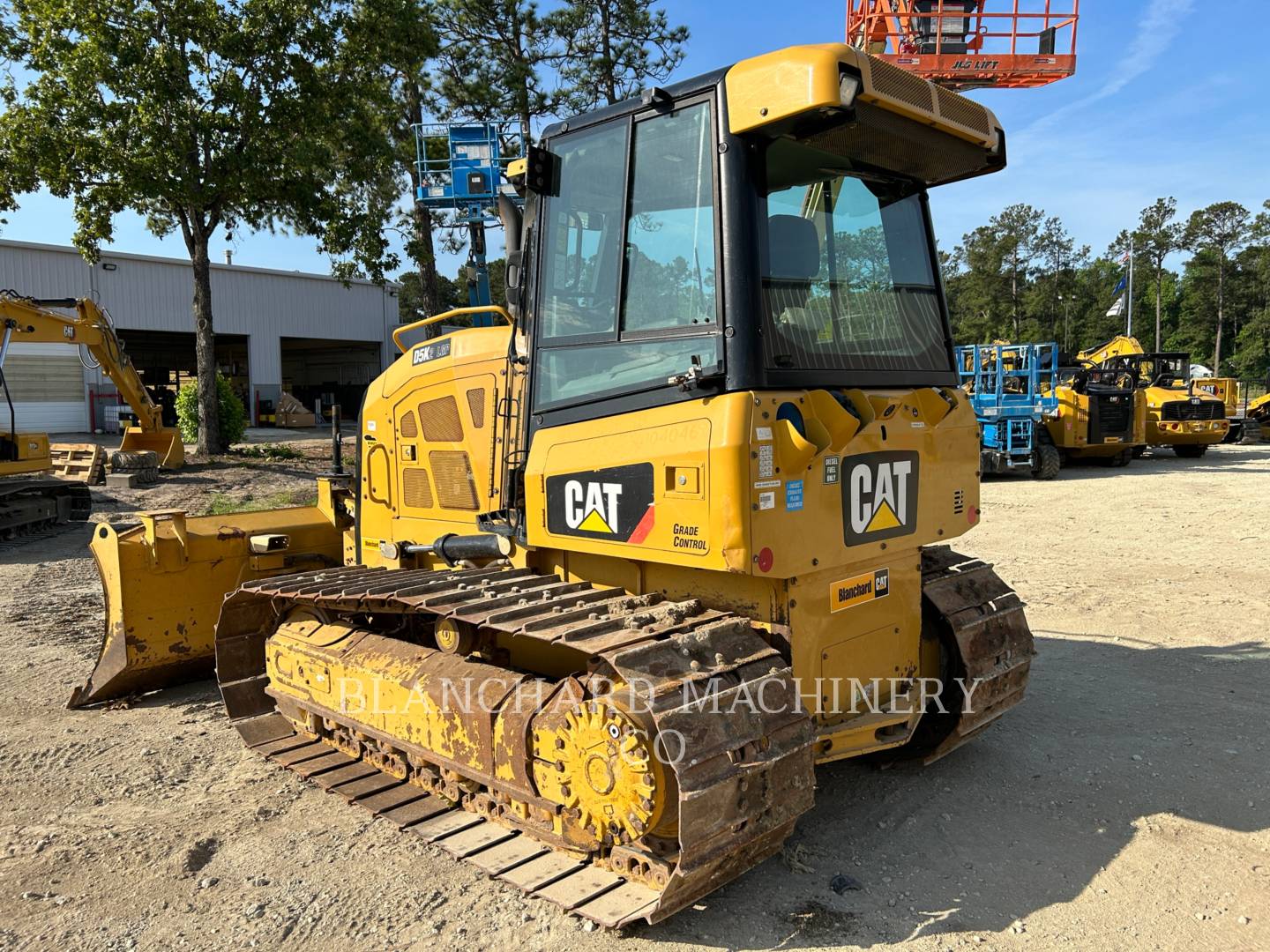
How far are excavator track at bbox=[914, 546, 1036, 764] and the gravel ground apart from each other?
31 centimetres

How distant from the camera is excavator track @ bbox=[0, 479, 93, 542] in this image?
12328 millimetres

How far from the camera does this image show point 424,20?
18938 mm

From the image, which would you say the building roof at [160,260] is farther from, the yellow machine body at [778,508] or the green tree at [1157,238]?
the green tree at [1157,238]

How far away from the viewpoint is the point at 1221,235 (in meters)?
58.4

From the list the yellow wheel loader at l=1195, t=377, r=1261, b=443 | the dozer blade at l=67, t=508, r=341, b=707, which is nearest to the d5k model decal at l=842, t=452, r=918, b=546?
the dozer blade at l=67, t=508, r=341, b=707

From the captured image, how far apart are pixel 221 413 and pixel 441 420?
681 inches

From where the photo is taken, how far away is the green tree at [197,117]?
618 inches

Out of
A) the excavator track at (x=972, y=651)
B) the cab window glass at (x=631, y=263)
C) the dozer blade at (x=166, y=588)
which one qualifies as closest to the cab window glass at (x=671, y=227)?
the cab window glass at (x=631, y=263)

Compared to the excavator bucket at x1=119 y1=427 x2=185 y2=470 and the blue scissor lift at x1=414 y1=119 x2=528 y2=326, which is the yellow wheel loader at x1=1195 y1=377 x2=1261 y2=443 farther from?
the excavator bucket at x1=119 y1=427 x2=185 y2=470

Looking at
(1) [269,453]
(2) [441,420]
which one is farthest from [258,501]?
(2) [441,420]

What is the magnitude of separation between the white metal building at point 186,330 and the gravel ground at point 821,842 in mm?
17770

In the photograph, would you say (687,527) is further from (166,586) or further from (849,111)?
(166,586)

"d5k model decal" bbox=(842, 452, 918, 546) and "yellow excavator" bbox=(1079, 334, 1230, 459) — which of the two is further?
"yellow excavator" bbox=(1079, 334, 1230, 459)

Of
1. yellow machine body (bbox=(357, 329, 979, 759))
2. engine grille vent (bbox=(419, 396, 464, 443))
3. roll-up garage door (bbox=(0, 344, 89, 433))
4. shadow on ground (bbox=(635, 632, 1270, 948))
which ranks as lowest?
shadow on ground (bbox=(635, 632, 1270, 948))
